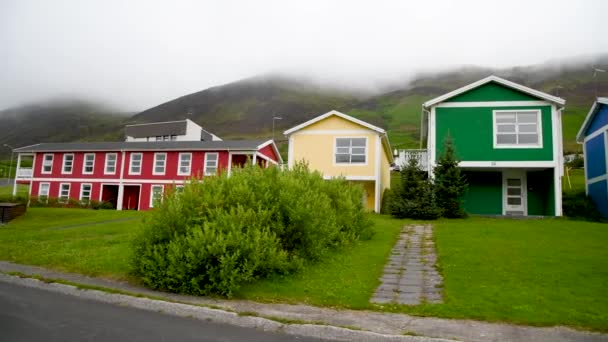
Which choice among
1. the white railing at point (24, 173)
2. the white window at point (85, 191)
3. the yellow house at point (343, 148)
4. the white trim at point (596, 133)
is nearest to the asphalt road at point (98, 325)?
the yellow house at point (343, 148)

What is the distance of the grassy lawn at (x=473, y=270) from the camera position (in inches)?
296

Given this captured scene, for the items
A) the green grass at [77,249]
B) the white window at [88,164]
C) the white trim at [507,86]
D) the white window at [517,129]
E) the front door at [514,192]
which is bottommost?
the green grass at [77,249]

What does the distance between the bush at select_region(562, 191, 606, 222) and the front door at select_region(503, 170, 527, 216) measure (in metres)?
2.41

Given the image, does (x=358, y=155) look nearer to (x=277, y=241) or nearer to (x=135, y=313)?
(x=277, y=241)

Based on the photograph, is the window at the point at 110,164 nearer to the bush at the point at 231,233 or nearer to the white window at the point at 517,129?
the bush at the point at 231,233

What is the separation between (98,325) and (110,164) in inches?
Result: 1430

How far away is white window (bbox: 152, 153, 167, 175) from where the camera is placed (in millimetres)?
37781

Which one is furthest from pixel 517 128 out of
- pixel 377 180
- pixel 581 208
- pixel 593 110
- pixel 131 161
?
pixel 131 161

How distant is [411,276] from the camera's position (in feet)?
33.7

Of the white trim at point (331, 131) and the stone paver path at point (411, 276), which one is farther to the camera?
the white trim at point (331, 131)

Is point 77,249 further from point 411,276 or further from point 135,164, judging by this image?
point 135,164

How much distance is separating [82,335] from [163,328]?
1167mm

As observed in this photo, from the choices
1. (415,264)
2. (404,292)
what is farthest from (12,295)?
(415,264)

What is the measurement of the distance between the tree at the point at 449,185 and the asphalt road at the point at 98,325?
16917mm
